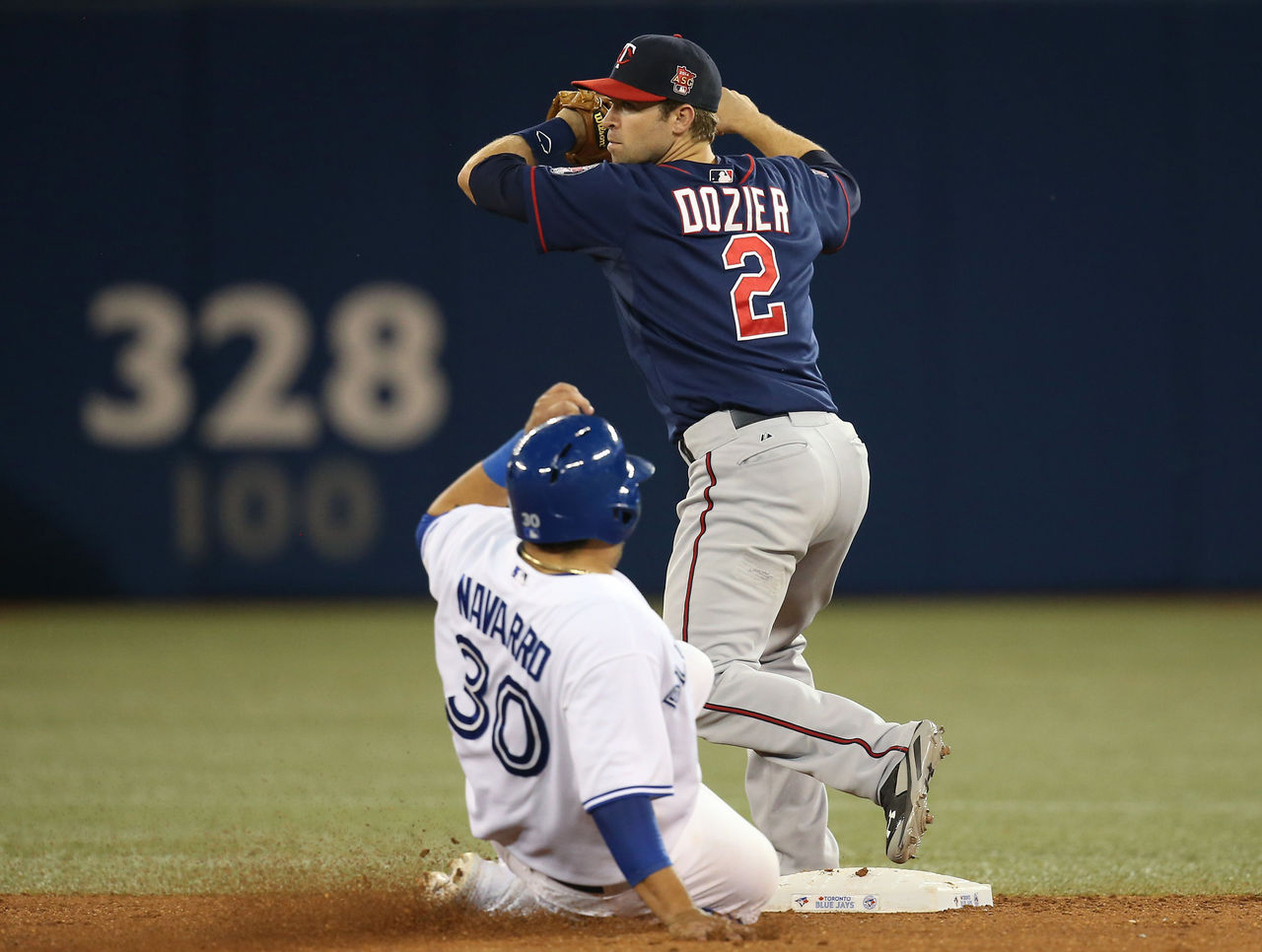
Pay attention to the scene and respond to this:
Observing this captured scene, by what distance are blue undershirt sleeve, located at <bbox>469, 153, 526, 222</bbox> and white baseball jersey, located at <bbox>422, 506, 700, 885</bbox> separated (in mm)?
899

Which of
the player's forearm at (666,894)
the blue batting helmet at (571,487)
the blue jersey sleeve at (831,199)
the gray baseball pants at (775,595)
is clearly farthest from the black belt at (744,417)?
the player's forearm at (666,894)

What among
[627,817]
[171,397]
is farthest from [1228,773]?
[171,397]

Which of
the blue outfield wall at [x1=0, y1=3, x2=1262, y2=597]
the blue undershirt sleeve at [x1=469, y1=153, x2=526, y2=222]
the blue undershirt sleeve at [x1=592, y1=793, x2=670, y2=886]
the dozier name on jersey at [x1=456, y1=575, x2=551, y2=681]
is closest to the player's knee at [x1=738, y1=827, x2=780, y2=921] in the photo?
the blue undershirt sleeve at [x1=592, y1=793, x2=670, y2=886]

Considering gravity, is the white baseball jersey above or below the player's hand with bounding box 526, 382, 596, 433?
below

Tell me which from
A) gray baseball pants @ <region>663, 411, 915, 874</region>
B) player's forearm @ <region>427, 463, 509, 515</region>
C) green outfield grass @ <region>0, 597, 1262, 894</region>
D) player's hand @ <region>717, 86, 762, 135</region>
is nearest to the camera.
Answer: player's forearm @ <region>427, 463, 509, 515</region>

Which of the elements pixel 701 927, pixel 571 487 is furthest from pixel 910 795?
pixel 571 487

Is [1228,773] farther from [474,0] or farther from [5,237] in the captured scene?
[5,237]

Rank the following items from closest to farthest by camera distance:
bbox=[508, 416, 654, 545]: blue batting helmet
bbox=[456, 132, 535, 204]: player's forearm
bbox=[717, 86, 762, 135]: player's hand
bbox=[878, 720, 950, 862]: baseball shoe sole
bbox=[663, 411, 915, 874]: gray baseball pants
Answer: bbox=[508, 416, 654, 545]: blue batting helmet
bbox=[878, 720, 950, 862]: baseball shoe sole
bbox=[663, 411, 915, 874]: gray baseball pants
bbox=[456, 132, 535, 204]: player's forearm
bbox=[717, 86, 762, 135]: player's hand

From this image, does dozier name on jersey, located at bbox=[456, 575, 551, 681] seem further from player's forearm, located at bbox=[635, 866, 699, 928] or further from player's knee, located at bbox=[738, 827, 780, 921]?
player's knee, located at bbox=[738, 827, 780, 921]

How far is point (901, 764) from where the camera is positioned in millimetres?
3371

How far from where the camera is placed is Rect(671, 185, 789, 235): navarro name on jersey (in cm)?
365

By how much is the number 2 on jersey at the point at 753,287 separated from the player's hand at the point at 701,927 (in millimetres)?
1421

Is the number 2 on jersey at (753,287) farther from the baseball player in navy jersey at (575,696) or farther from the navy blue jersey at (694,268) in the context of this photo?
the baseball player in navy jersey at (575,696)

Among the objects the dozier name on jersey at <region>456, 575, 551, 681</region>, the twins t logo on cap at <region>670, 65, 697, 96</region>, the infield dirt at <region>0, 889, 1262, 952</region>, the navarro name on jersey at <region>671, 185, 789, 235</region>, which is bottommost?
the infield dirt at <region>0, 889, 1262, 952</region>
